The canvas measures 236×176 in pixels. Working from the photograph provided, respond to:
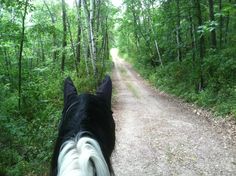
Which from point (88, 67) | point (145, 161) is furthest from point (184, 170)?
point (88, 67)

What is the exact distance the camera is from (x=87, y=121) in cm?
187

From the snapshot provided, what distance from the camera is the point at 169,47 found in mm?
18516

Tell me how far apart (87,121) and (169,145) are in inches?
219

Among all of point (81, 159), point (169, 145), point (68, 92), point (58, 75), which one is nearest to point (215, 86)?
point (169, 145)

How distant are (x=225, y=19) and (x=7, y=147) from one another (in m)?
12.9

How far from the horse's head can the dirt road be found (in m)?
2.00

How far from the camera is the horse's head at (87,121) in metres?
1.79

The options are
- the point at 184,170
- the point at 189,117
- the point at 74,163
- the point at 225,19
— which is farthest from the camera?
the point at 225,19

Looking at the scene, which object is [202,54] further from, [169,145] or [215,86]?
[169,145]

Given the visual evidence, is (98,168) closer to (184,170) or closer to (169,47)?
(184,170)

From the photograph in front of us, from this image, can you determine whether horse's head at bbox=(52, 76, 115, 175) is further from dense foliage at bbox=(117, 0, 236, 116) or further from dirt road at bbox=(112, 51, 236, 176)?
dense foliage at bbox=(117, 0, 236, 116)

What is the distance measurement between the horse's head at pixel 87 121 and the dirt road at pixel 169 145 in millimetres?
2004

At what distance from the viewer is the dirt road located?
229 inches

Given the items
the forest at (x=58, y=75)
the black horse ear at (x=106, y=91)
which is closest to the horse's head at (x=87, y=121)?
the black horse ear at (x=106, y=91)
